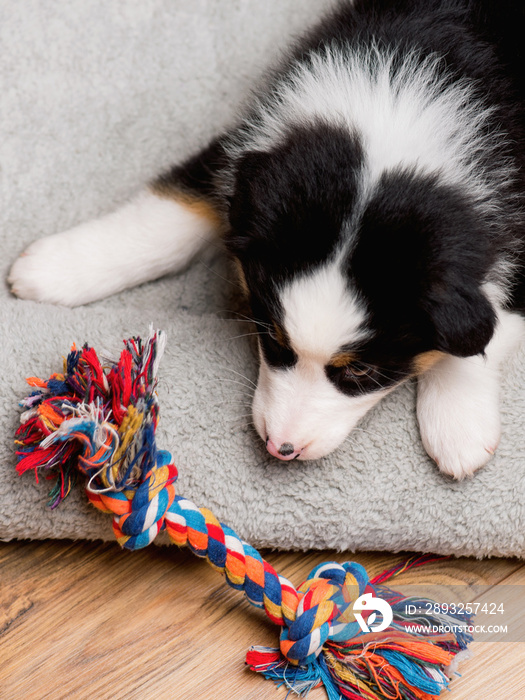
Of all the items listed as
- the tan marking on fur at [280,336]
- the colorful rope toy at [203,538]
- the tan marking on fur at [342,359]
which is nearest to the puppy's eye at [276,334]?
the tan marking on fur at [280,336]

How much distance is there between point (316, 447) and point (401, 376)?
253 millimetres

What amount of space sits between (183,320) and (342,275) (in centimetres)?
64

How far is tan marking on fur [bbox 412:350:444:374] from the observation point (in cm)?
152

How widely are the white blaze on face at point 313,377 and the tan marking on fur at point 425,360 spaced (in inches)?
4.0

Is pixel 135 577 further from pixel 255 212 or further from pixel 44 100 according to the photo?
pixel 44 100

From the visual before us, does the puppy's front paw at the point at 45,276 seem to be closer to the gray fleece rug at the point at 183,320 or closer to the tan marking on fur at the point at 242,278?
the gray fleece rug at the point at 183,320

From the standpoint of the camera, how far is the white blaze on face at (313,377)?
1338 millimetres

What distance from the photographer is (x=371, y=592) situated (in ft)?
5.10

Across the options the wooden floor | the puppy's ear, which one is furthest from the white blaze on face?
the wooden floor

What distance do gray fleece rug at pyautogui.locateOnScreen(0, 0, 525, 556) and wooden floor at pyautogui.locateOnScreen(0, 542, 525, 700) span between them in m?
0.13

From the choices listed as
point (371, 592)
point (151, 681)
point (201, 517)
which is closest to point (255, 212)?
point (201, 517)

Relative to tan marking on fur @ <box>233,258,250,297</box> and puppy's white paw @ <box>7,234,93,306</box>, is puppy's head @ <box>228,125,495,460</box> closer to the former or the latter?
tan marking on fur @ <box>233,258,250,297</box>

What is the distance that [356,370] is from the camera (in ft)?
4.76

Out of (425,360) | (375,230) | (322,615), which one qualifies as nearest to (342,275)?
(375,230)
